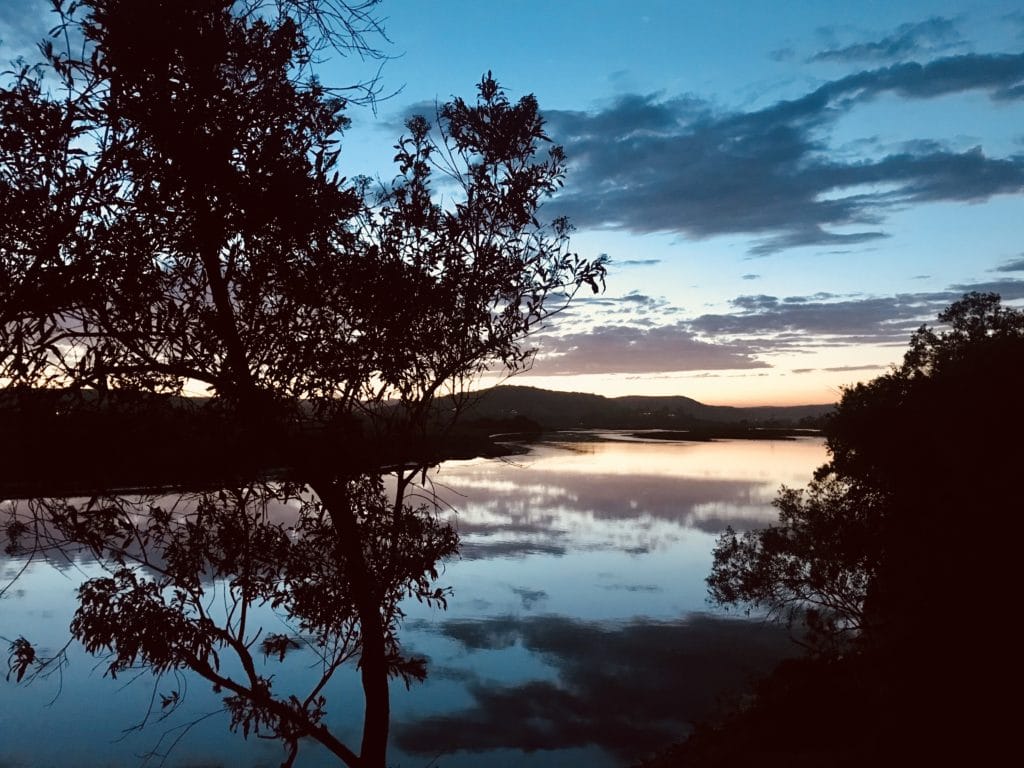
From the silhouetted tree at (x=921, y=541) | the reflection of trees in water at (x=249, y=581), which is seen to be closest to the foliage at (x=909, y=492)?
the silhouetted tree at (x=921, y=541)

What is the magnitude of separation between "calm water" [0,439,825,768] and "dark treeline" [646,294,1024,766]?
4.40 m

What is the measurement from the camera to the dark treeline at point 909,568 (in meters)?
13.0

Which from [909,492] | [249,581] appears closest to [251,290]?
[249,581]

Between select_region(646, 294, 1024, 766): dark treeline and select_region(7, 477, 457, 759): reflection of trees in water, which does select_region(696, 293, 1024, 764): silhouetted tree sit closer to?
select_region(646, 294, 1024, 766): dark treeline

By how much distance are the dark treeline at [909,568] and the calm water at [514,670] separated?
A: 173 inches

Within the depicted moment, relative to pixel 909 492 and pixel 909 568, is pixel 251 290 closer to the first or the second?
pixel 909 568

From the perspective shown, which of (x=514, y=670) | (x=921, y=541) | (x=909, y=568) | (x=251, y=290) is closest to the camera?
(x=251, y=290)

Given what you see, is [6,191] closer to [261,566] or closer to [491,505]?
[261,566]

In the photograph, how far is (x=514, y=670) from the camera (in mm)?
32500

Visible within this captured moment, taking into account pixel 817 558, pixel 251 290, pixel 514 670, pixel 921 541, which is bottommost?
pixel 514 670

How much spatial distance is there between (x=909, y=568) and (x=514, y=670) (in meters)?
20.4

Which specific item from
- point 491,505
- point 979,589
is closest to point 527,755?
point 979,589

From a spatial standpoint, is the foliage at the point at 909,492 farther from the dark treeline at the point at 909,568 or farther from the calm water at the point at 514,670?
the calm water at the point at 514,670

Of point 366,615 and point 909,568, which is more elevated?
point 366,615
